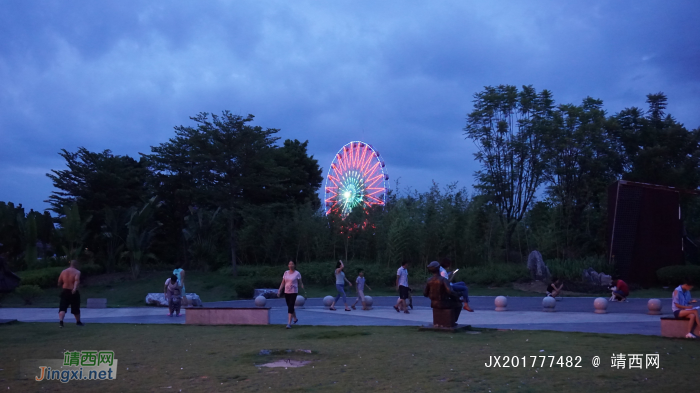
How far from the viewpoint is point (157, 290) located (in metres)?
26.9

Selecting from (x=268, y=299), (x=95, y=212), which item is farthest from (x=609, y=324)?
(x=95, y=212)

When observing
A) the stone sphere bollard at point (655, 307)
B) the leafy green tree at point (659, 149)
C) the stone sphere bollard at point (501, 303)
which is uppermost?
the leafy green tree at point (659, 149)

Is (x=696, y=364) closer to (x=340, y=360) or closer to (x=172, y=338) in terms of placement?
(x=340, y=360)

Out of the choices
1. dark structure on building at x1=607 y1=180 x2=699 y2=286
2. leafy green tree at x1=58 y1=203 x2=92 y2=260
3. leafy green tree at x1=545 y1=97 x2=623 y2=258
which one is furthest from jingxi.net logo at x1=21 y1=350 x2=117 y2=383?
leafy green tree at x1=545 y1=97 x2=623 y2=258

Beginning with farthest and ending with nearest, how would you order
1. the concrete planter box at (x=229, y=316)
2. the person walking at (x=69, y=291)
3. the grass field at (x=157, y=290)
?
the grass field at (x=157, y=290) → the concrete planter box at (x=229, y=316) → the person walking at (x=69, y=291)

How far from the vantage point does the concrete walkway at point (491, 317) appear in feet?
40.7

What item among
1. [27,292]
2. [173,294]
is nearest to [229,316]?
[173,294]

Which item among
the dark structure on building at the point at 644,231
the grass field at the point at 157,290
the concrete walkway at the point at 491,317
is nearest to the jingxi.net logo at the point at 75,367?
the concrete walkway at the point at 491,317

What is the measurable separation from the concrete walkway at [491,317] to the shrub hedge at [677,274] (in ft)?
14.4

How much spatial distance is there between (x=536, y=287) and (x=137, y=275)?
1990 centimetres

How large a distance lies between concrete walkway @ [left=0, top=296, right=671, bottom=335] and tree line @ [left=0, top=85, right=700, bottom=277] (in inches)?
396

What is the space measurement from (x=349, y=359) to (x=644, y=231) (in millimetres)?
19682

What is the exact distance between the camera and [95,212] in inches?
1359

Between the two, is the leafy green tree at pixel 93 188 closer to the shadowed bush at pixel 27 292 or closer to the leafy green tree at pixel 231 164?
the leafy green tree at pixel 231 164
